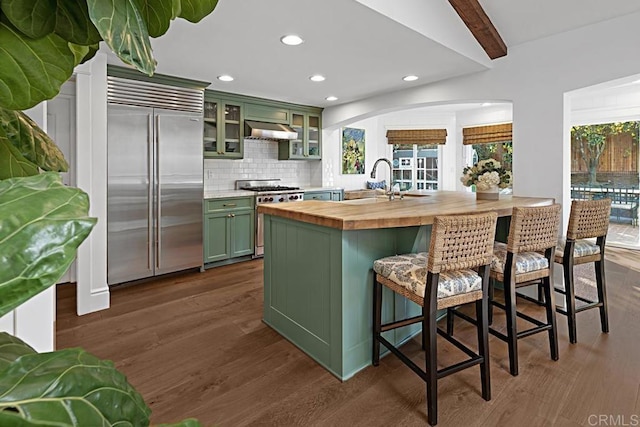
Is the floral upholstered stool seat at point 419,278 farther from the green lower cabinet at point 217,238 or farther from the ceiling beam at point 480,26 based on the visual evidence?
the green lower cabinet at point 217,238

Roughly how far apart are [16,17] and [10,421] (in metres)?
0.30

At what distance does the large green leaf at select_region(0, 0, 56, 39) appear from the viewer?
0.29 metres

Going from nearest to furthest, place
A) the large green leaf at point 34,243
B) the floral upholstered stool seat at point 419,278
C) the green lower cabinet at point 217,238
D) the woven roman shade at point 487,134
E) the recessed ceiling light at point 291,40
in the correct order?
the large green leaf at point 34,243 → the floral upholstered stool seat at point 419,278 → the recessed ceiling light at point 291,40 → the green lower cabinet at point 217,238 → the woven roman shade at point 487,134

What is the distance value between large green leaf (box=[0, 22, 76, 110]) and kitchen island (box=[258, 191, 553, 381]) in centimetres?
156

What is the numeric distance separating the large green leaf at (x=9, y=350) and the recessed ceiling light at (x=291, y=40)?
287 cm

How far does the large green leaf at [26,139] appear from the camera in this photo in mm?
401

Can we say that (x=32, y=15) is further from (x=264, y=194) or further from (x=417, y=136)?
(x=417, y=136)

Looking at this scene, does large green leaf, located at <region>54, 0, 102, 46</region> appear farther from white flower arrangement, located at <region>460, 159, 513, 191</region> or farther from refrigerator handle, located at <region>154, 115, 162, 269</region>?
refrigerator handle, located at <region>154, 115, 162, 269</region>

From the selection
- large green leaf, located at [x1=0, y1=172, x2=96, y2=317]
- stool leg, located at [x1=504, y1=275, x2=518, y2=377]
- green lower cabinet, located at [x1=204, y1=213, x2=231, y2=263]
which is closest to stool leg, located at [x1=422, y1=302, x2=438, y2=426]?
stool leg, located at [x1=504, y1=275, x2=518, y2=377]

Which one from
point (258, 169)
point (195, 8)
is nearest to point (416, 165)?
point (258, 169)

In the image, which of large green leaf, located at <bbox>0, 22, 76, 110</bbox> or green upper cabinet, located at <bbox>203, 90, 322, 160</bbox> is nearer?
large green leaf, located at <bbox>0, 22, 76, 110</bbox>

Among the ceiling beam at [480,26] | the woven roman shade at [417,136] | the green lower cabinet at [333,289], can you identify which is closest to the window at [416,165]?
the woven roman shade at [417,136]

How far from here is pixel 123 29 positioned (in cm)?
29

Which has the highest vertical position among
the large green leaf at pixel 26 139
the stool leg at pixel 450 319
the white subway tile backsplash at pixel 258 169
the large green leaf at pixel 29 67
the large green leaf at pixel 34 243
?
the white subway tile backsplash at pixel 258 169
